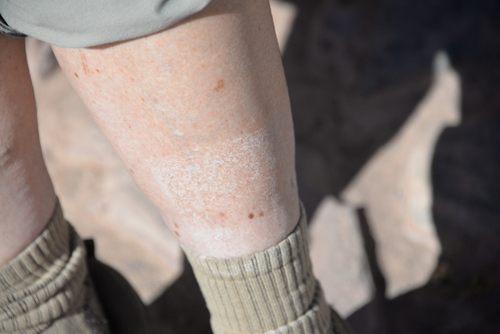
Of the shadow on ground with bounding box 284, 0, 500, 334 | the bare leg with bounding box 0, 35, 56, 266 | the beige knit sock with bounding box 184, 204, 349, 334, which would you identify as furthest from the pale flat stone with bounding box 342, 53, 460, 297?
the bare leg with bounding box 0, 35, 56, 266

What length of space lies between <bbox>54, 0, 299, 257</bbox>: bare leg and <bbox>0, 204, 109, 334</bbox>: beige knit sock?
172 millimetres

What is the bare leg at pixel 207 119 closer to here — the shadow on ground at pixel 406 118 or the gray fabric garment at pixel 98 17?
the gray fabric garment at pixel 98 17

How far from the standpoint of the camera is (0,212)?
71cm

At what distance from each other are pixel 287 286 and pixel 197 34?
0.36 meters

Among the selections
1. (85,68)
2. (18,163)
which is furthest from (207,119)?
(18,163)

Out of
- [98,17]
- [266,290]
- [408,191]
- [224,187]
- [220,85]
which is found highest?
[98,17]

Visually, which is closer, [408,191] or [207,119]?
[207,119]

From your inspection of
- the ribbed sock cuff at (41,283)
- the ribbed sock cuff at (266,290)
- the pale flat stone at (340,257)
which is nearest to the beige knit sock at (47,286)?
the ribbed sock cuff at (41,283)

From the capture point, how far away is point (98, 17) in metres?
0.53

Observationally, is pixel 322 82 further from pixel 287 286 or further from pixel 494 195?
pixel 287 286

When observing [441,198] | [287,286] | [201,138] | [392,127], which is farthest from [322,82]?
[201,138]

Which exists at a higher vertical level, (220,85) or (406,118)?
(220,85)

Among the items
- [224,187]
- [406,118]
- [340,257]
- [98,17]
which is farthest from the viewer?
[406,118]

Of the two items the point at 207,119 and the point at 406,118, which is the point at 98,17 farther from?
the point at 406,118
